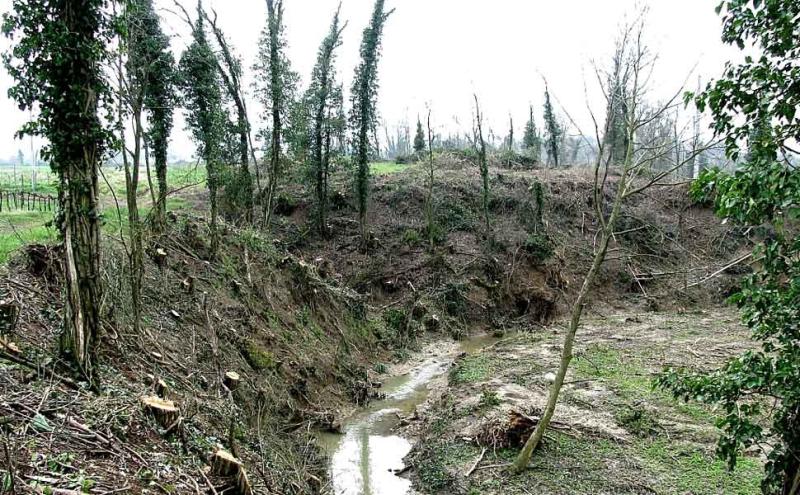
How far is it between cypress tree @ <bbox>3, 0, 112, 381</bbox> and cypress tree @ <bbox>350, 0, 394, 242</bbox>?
18.9 meters

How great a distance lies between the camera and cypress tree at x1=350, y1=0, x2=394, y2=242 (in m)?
24.3

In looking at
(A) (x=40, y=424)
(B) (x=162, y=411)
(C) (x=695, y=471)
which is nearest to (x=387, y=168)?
(C) (x=695, y=471)

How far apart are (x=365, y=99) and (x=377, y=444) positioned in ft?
60.0

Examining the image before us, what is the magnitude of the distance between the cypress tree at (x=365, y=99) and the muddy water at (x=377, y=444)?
36.9 feet

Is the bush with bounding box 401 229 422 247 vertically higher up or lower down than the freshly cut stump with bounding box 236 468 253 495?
higher up

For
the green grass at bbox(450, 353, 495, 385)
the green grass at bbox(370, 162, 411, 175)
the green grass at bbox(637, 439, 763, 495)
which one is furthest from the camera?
the green grass at bbox(370, 162, 411, 175)

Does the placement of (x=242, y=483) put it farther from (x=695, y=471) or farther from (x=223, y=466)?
(x=695, y=471)

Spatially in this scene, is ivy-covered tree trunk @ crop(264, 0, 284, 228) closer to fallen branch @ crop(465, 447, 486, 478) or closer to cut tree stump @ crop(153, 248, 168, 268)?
cut tree stump @ crop(153, 248, 168, 268)

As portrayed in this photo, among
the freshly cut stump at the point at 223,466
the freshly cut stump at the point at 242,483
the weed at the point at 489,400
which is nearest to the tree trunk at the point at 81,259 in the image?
the freshly cut stump at the point at 223,466

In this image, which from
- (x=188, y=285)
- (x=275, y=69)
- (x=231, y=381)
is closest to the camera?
(x=231, y=381)

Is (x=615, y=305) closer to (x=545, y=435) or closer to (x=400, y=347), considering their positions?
(x=400, y=347)

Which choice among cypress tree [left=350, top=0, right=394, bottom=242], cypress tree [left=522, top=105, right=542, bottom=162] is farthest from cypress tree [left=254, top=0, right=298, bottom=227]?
cypress tree [left=522, top=105, right=542, bottom=162]

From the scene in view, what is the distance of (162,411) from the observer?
571 cm

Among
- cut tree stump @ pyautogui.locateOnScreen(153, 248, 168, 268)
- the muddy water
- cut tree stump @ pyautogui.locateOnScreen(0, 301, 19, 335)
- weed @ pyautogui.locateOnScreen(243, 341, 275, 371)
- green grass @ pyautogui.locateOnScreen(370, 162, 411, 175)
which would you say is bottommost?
the muddy water
